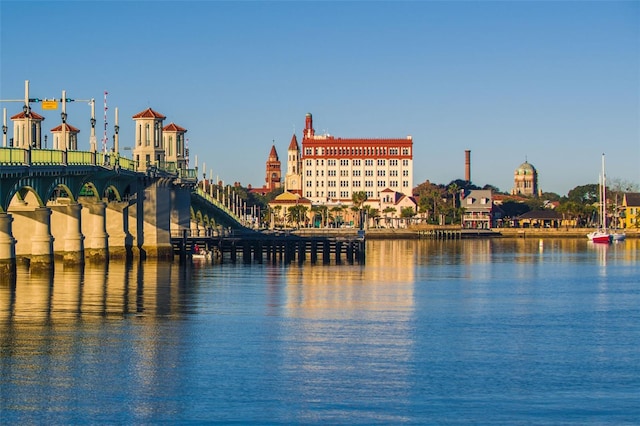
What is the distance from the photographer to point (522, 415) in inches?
1294

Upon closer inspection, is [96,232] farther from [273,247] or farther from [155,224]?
[273,247]

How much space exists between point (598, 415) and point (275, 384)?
9981 mm

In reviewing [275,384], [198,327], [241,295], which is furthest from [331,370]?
[241,295]

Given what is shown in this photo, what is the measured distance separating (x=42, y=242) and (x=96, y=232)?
16702 mm

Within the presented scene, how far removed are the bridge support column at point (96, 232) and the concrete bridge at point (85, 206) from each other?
82 mm

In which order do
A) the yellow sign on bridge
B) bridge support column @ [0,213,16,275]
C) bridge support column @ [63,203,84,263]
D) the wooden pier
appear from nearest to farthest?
bridge support column @ [0,213,16,275]
the yellow sign on bridge
bridge support column @ [63,203,84,263]
the wooden pier

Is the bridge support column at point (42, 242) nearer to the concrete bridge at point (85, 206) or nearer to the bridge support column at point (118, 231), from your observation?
the concrete bridge at point (85, 206)

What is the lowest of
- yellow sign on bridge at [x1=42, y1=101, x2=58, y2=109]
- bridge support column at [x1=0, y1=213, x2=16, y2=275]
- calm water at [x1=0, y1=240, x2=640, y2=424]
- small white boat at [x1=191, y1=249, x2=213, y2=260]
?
calm water at [x1=0, y1=240, x2=640, y2=424]

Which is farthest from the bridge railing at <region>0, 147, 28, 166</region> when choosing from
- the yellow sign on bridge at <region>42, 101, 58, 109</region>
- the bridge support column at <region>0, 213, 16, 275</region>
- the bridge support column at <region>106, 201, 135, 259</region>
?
the bridge support column at <region>106, 201, 135, 259</region>

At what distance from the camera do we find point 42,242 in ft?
266

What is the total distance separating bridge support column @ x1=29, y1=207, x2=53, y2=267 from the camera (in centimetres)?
8069

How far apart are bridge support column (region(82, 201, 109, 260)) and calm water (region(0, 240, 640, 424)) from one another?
2193 centimetres

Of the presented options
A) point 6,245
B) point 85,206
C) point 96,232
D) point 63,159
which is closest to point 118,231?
point 96,232

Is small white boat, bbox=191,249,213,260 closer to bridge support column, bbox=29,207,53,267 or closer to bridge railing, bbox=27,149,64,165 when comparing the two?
bridge support column, bbox=29,207,53,267
